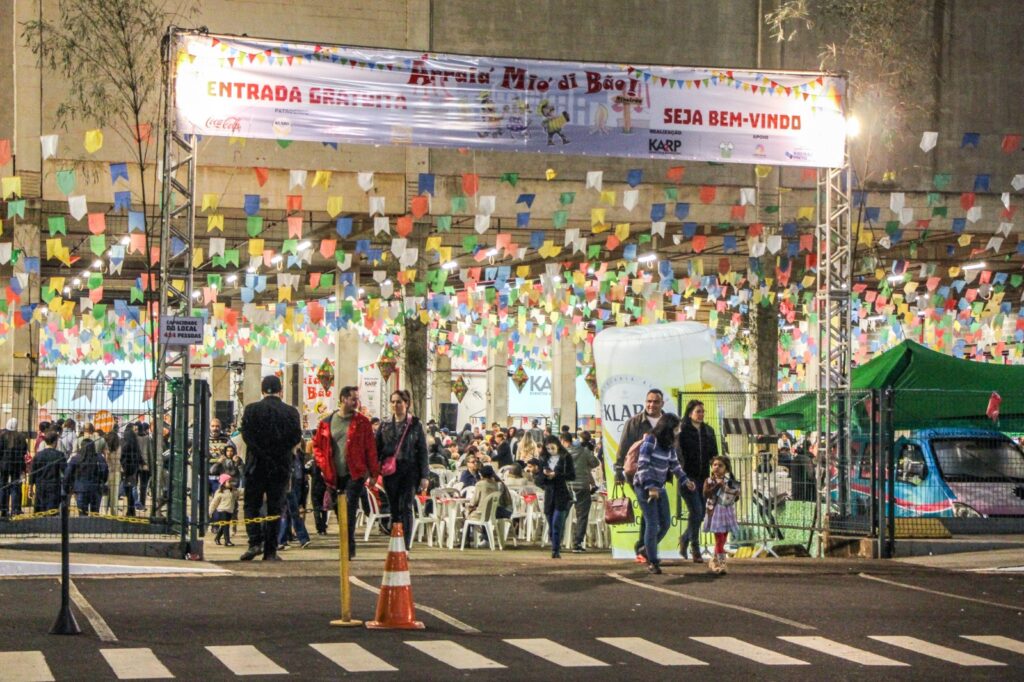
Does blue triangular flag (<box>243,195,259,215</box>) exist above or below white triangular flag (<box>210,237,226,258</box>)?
above

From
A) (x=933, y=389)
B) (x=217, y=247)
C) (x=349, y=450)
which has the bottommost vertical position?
(x=349, y=450)

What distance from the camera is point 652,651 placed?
1019 centimetres

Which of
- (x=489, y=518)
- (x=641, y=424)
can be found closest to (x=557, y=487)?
(x=489, y=518)

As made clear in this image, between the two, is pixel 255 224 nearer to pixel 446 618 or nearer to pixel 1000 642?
pixel 446 618

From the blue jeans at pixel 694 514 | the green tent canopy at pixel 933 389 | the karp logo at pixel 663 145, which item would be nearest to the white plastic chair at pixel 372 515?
the green tent canopy at pixel 933 389

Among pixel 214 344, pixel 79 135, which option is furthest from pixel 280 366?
pixel 79 135

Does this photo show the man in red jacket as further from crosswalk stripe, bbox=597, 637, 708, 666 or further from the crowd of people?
crosswalk stripe, bbox=597, 637, 708, 666

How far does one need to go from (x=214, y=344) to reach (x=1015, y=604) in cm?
4370

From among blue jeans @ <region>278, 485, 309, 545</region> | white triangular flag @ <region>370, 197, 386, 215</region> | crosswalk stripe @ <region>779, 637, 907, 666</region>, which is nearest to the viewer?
crosswalk stripe @ <region>779, 637, 907, 666</region>

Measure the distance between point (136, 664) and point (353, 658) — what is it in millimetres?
1326

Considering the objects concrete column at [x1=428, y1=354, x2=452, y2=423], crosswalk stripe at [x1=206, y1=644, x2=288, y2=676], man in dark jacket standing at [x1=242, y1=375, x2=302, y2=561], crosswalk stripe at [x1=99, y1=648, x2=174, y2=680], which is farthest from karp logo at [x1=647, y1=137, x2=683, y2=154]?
concrete column at [x1=428, y1=354, x2=452, y2=423]

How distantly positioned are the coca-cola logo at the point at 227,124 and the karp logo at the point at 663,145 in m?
5.04

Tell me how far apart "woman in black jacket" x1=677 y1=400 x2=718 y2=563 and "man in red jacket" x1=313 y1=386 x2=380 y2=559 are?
3389mm

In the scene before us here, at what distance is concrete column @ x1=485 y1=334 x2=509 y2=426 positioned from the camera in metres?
53.8
